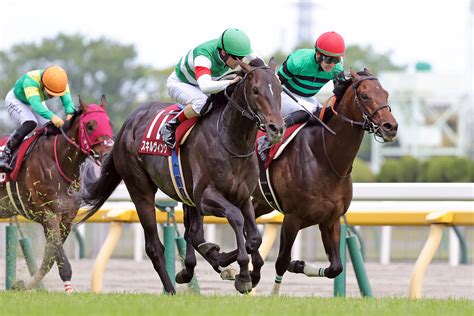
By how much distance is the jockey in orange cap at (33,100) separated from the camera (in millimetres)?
9461

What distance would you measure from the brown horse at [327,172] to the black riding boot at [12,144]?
92.7 inches

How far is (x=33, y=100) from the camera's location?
31.0ft

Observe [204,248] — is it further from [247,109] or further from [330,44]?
[330,44]

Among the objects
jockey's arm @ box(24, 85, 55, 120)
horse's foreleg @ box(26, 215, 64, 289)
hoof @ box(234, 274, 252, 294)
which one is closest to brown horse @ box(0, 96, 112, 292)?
horse's foreleg @ box(26, 215, 64, 289)

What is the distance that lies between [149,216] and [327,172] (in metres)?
1.24

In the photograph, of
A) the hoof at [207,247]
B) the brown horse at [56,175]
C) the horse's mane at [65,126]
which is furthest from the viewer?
the horse's mane at [65,126]

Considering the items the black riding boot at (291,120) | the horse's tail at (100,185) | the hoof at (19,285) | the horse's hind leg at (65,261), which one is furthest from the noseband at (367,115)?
the hoof at (19,285)

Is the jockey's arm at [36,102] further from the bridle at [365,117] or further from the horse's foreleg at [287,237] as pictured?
the bridle at [365,117]

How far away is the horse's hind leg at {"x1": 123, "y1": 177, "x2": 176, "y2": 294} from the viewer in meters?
8.15

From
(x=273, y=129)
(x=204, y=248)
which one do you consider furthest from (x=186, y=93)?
(x=273, y=129)

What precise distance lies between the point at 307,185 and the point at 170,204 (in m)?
1.40

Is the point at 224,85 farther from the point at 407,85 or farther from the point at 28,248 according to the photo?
the point at 407,85

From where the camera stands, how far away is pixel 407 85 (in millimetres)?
69125

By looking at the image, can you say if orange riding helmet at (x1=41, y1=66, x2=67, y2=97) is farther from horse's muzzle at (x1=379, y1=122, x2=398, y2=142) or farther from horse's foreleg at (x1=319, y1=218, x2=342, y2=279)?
horse's muzzle at (x1=379, y1=122, x2=398, y2=142)
